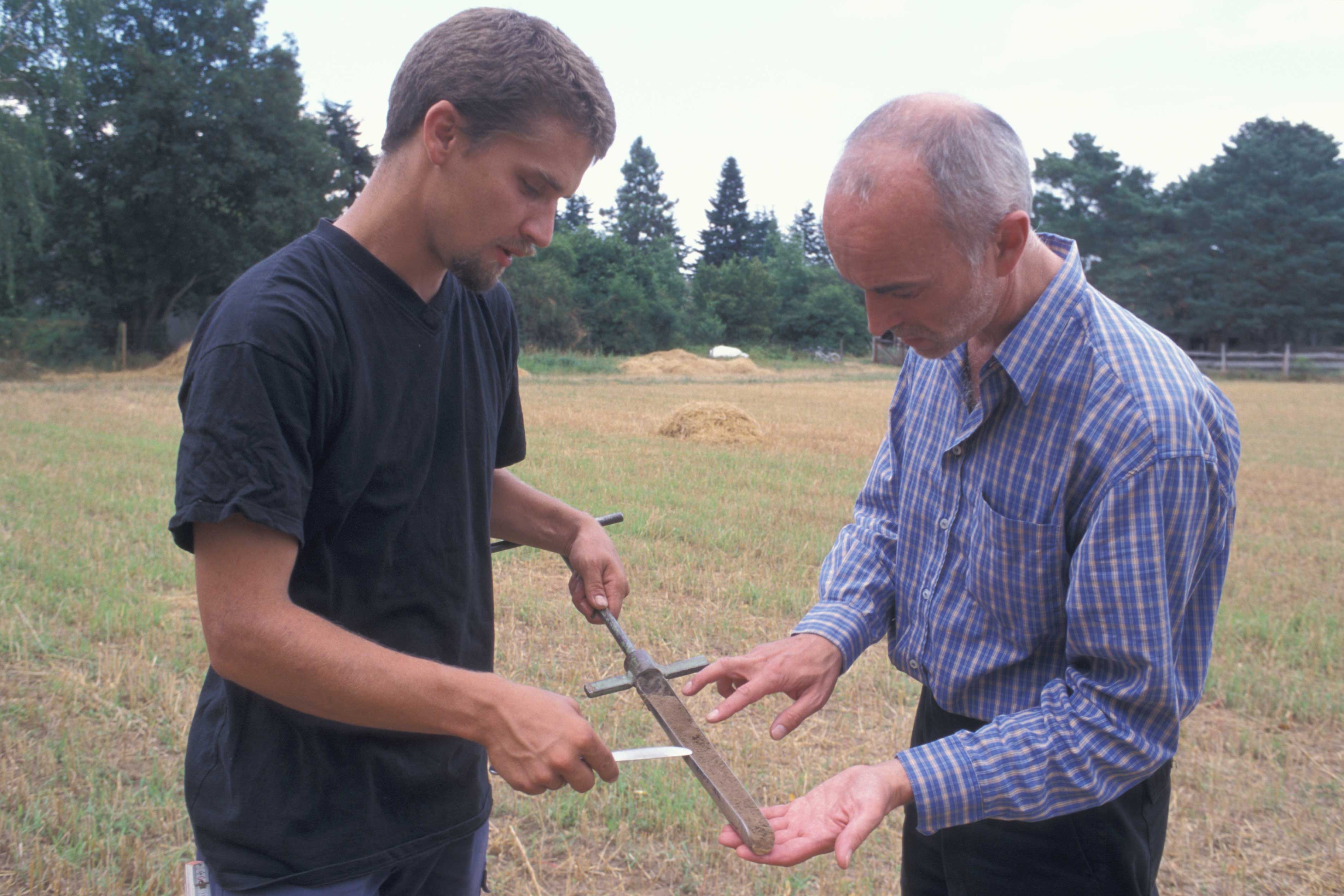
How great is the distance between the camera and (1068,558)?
6.48ft

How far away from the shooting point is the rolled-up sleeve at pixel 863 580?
247 centimetres

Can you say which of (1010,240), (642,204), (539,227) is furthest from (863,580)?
(642,204)

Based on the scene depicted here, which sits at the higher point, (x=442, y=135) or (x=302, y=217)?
(x=302, y=217)

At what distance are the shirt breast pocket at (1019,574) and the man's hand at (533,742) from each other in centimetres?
88

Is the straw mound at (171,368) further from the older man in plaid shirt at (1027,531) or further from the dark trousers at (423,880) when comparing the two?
the older man in plaid shirt at (1027,531)

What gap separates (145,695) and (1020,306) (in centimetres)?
458

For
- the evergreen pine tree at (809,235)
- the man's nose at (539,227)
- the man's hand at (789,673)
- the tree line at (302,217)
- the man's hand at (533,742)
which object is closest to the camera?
the man's hand at (533,742)

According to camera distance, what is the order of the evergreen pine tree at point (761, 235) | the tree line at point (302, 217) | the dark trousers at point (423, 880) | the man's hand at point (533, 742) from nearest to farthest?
1. the man's hand at point (533, 742)
2. the dark trousers at point (423, 880)
3. the tree line at point (302, 217)
4. the evergreen pine tree at point (761, 235)

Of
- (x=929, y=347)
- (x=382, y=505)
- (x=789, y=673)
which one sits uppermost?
(x=929, y=347)

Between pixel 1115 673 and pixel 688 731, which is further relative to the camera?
pixel 688 731

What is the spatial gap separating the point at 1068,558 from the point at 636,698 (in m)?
3.34

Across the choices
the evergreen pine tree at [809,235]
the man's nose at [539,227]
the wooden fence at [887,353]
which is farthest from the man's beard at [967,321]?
the evergreen pine tree at [809,235]

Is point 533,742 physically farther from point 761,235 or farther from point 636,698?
point 761,235

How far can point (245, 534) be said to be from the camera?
1.60 m
